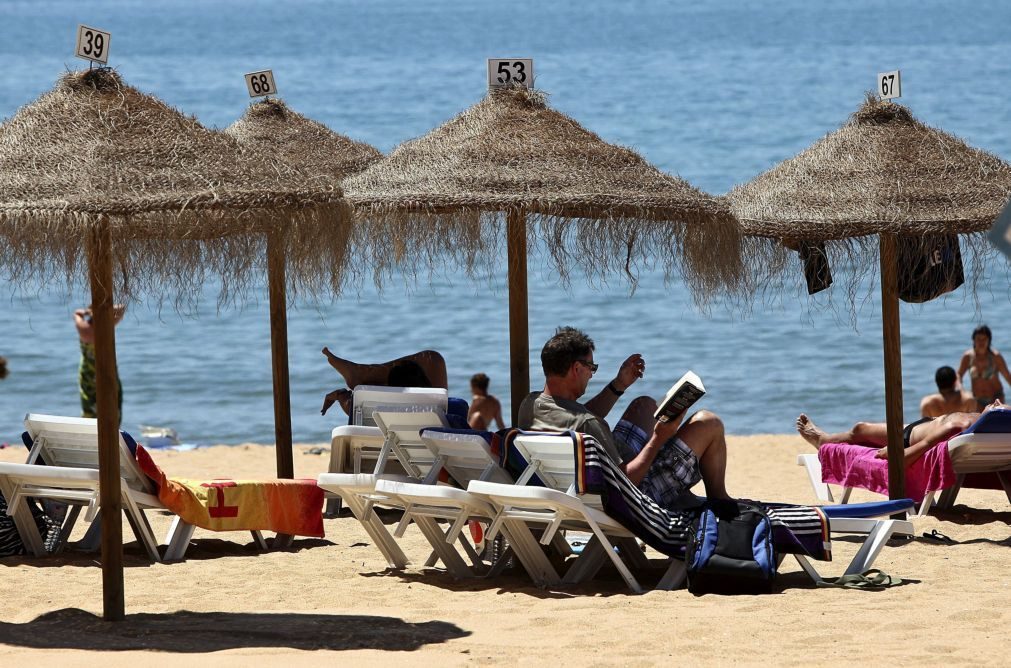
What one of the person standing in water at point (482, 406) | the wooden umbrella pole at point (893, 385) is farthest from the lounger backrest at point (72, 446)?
the person standing in water at point (482, 406)

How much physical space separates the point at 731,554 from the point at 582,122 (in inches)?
1245

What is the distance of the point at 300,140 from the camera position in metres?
9.33

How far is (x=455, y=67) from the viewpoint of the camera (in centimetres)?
4897

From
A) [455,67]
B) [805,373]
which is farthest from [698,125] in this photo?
[805,373]

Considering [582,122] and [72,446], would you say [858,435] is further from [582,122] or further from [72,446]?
[582,122]

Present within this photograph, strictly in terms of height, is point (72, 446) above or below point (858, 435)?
above

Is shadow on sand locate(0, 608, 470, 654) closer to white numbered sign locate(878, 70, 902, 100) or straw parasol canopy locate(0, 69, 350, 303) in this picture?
straw parasol canopy locate(0, 69, 350, 303)

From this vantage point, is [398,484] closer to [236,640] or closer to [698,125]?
[236,640]

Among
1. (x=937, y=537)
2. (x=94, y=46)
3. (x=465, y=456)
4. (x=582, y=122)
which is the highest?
(x=582, y=122)

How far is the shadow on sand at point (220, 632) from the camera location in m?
4.80

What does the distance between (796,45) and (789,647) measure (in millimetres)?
54294

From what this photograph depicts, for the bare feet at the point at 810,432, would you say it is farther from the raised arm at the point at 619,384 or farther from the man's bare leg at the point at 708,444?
the man's bare leg at the point at 708,444

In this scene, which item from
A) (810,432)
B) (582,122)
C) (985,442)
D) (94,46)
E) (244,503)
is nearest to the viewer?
(94,46)

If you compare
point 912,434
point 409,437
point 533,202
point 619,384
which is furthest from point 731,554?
point 912,434
